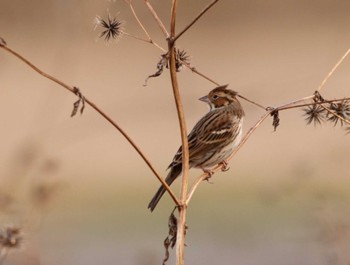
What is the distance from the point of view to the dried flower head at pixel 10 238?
3273 millimetres

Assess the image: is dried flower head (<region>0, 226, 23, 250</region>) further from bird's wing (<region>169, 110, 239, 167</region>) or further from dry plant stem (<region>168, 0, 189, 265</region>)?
bird's wing (<region>169, 110, 239, 167</region>)

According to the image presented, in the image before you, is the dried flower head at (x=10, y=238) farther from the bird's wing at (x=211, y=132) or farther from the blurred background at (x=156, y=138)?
the bird's wing at (x=211, y=132)

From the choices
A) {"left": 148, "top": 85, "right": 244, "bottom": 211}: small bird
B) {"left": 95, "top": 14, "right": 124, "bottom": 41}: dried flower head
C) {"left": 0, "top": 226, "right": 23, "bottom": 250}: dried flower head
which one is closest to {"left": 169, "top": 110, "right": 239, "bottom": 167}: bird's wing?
{"left": 148, "top": 85, "right": 244, "bottom": 211}: small bird

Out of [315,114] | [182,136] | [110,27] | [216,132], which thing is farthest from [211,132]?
[182,136]

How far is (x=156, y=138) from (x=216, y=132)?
209 inches

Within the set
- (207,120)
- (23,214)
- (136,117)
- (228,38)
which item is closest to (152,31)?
Answer: (228,38)


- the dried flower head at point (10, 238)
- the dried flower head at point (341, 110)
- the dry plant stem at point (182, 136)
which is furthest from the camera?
the dried flower head at point (341, 110)

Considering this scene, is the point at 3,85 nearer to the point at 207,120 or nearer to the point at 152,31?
the point at 152,31

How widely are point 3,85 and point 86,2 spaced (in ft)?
27.0

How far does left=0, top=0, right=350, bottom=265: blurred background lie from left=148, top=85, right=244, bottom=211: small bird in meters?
0.12

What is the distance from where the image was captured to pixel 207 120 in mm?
5676

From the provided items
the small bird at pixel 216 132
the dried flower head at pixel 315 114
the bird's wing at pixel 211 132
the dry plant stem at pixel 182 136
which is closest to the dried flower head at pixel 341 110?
the dried flower head at pixel 315 114

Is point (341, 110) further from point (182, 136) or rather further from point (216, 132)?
point (216, 132)

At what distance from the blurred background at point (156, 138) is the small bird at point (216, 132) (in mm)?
118
